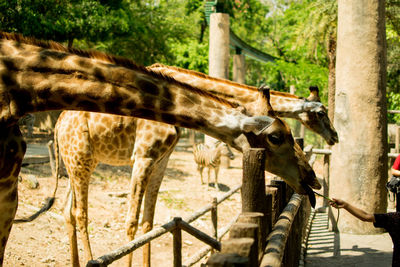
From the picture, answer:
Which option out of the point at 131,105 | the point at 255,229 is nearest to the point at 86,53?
the point at 131,105

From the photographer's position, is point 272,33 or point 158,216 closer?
point 158,216

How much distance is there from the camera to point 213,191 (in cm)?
1135

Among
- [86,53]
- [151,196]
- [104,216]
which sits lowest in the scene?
[104,216]

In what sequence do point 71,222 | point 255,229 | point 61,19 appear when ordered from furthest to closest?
point 61,19, point 71,222, point 255,229

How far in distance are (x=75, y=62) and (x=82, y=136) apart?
7.37 feet

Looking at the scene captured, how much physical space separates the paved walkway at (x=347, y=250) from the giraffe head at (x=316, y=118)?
1377 millimetres

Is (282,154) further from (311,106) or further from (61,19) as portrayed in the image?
(61,19)

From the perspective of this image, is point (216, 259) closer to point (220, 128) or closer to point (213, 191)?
point (220, 128)

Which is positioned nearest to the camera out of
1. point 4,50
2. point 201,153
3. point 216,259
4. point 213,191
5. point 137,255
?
point 216,259

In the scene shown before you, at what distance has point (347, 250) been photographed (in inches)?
213

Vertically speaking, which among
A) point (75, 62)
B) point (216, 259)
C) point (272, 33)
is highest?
point (272, 33)

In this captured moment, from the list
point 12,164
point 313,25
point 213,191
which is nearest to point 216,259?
point 12,164

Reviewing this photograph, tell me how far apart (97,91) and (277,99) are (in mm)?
3310

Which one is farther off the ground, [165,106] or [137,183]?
[165,106]
